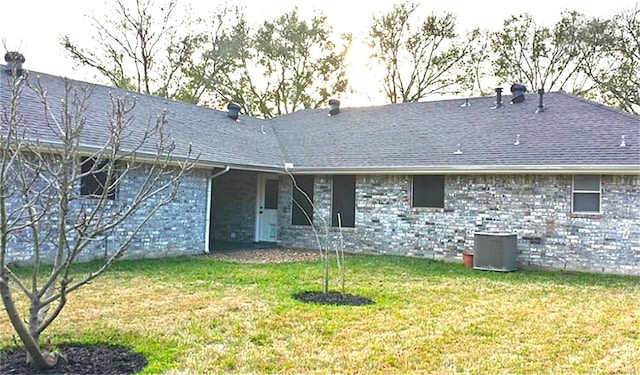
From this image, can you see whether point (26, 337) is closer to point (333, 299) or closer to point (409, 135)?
point (333, 299)

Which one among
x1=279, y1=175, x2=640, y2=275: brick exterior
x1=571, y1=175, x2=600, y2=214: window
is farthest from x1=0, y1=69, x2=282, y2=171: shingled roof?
x1=571, y1=175, x2=600, y2=214: window

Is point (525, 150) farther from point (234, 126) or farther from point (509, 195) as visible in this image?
point (234, 126)

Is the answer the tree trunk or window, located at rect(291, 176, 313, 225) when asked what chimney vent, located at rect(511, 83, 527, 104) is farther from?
the tree trunk

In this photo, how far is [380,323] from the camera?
5.46m

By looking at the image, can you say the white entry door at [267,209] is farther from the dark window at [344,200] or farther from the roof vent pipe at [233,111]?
the roof vent pipe at [233,111]

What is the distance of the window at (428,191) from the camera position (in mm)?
11875

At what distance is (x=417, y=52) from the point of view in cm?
2425

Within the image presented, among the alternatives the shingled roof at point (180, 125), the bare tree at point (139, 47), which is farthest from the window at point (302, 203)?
the bare tree at point (139, 47)

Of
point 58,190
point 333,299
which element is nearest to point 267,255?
point 333,299

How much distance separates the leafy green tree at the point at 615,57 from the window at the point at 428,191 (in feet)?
42.1

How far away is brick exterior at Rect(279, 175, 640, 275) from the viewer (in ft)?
32.5

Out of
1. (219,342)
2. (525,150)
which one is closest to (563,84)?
(525,150)

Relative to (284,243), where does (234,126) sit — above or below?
above

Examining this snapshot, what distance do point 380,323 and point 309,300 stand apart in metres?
1.39
